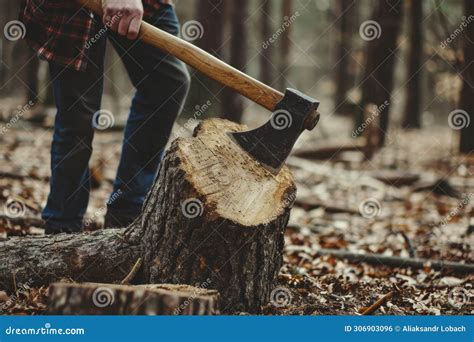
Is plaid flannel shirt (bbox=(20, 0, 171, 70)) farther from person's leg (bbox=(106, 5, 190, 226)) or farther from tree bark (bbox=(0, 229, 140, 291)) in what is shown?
tree bark (bbox=(0, 229, 140, 291))

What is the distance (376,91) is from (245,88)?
7017mm

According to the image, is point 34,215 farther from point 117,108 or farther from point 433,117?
point 433,117

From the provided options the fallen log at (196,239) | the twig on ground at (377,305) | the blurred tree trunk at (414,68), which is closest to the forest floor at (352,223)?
the twig on ground at (377,305)

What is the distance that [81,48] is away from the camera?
2920 mm

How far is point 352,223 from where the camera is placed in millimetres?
5250

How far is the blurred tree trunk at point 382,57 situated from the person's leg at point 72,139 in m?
6.47

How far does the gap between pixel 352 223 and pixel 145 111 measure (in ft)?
9.24

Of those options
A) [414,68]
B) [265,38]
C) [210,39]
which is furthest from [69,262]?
[265,38]

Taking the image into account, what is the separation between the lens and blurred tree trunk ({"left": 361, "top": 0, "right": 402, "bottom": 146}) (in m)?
8.92

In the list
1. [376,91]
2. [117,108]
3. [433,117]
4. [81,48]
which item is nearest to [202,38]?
[376,91]

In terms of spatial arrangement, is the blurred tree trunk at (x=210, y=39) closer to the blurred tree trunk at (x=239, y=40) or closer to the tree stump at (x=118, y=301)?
the blurred tree trunk at (x=239, y=40)

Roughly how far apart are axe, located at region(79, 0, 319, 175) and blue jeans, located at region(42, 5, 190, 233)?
0.32 meters

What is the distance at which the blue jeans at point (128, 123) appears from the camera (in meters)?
3.04

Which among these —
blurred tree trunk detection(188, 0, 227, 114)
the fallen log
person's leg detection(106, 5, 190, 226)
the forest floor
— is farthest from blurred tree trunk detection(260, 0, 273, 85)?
the fallen log
